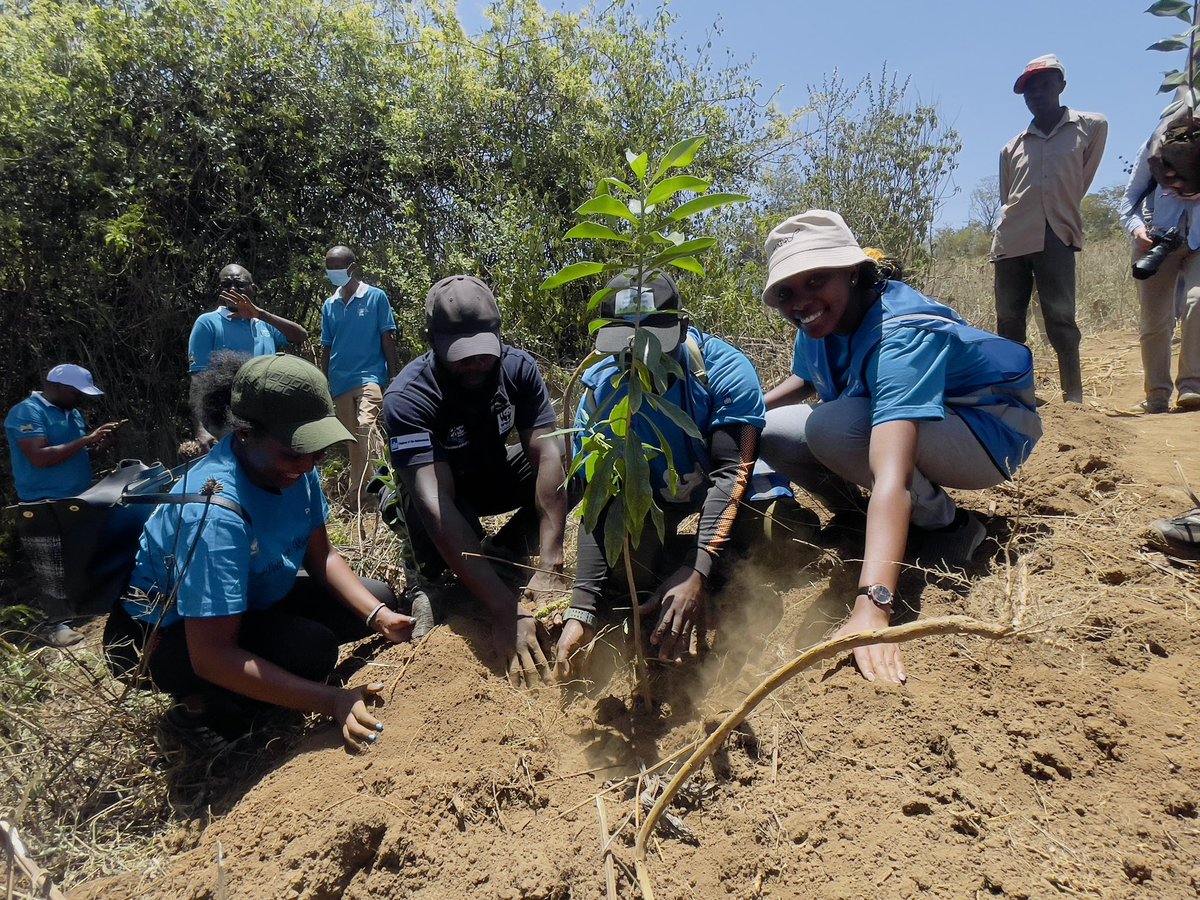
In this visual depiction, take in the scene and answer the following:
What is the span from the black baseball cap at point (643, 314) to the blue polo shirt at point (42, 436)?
3.95 meters

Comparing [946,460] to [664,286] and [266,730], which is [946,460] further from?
[266,730]

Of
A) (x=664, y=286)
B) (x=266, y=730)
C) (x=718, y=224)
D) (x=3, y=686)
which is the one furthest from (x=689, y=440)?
(x=718, y=224)

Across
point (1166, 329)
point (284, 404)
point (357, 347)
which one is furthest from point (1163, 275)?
point (357, 347)

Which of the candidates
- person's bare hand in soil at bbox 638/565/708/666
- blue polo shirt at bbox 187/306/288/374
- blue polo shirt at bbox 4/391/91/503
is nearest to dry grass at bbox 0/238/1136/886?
person's bare hand in soil at bbox 638/565/708/666

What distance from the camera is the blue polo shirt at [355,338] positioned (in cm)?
A: 524

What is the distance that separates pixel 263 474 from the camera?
2273mm

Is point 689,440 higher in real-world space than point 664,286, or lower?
lower

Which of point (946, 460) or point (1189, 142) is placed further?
point (1189, 142)

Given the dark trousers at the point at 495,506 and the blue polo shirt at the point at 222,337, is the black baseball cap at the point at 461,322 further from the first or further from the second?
the blue polo shirt at the point at 222,337

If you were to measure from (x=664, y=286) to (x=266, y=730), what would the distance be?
1900mm

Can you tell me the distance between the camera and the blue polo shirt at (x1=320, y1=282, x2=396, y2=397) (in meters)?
5.24

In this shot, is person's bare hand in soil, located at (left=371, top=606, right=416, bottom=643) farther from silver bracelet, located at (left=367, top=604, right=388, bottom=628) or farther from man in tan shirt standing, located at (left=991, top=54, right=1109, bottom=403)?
man in tan shirt standing, located at (left=991, top=54, right=1109, bottom=403)

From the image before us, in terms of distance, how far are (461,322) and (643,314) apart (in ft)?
3.75

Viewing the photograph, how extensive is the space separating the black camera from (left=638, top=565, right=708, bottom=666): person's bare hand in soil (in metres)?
3.16
